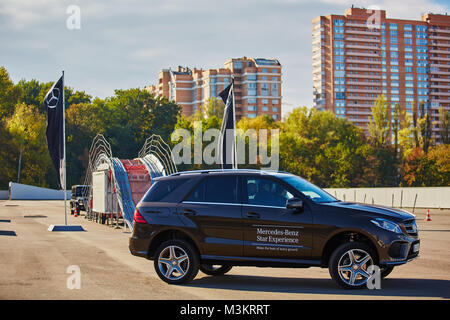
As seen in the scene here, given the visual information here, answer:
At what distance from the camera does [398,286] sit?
33.2 feet

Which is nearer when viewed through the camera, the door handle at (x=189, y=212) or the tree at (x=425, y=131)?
the door handle at (x=189, y=212)

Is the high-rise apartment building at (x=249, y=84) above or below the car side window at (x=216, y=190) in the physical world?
above

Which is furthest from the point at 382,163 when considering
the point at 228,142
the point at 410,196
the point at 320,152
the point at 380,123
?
the point at 228,142

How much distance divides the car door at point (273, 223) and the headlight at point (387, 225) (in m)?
0.99

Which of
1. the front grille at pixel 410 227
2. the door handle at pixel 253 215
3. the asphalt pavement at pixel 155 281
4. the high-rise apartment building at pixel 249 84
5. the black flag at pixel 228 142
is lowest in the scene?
the asphalt pavement at pixel 155 281

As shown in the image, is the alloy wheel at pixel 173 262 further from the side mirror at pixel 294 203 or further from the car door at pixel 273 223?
the side mirror at pixel 294 203

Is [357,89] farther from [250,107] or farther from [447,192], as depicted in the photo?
[447,192]

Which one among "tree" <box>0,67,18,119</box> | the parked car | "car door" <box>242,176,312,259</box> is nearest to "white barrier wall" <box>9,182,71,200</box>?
"tree" <box>0,67,18,119</box>

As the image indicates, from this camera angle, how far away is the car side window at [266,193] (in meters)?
10.0

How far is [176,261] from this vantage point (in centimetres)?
1023

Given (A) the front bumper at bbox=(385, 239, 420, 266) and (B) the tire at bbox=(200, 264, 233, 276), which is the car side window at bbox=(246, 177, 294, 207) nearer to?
(A) the front bumper at bbox=(385, 239, 420, 266)

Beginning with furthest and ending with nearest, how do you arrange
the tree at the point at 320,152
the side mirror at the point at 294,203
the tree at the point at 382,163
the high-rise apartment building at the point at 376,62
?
the high-rise apartment building at the point at 376,62, the tree at the point at 382,163, the tree at the point at 320,152, the side mirror at the point at 294,203

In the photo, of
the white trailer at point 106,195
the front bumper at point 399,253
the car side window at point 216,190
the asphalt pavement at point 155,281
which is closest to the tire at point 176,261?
the asphalt pavement at point 155,281
